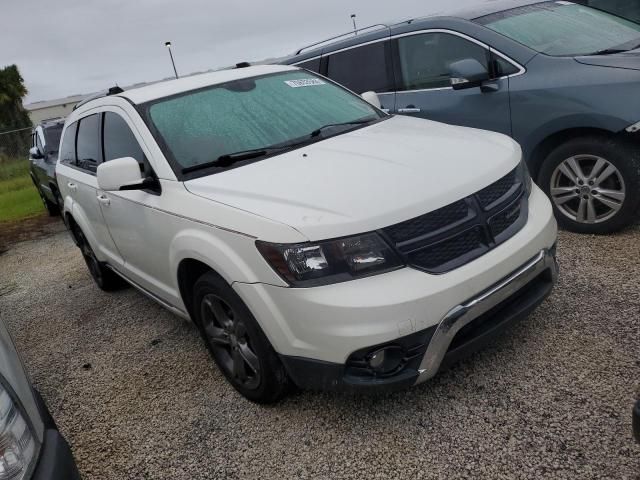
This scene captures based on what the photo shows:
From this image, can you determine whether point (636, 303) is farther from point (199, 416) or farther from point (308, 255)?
point (199, 416)

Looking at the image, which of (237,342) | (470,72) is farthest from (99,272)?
(470,72)

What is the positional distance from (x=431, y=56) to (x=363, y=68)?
792 mm

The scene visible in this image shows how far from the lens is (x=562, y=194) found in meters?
4.29

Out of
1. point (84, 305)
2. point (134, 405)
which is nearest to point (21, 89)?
point (84, 305)

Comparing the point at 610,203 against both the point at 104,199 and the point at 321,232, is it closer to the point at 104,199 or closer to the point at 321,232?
the point at 321,232

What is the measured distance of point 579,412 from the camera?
2500 mm

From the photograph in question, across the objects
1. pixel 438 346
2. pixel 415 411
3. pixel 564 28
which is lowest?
pixel 415 411

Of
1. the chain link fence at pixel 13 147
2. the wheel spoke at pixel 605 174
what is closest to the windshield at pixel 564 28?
the wheel spoke at pixel 605 174

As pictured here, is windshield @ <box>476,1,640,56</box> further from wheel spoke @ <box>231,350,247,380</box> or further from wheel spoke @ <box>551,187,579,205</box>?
wheel spoke @ <box>231,350,247,380</box>

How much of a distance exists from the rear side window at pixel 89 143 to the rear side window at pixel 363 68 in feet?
8.15

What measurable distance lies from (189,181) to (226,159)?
10.3 inches

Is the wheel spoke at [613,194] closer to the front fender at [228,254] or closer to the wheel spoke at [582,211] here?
the wheel spoke at [582,211]

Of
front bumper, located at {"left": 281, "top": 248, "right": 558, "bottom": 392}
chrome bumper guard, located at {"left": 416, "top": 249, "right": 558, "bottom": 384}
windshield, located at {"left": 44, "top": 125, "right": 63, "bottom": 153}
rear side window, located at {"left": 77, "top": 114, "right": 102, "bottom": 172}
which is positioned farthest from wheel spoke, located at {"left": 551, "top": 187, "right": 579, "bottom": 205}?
windshield, located at {"left": 44, "top": 125, "right": 63, "bottom": 153}

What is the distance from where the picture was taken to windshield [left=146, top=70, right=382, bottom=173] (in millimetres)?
3219
